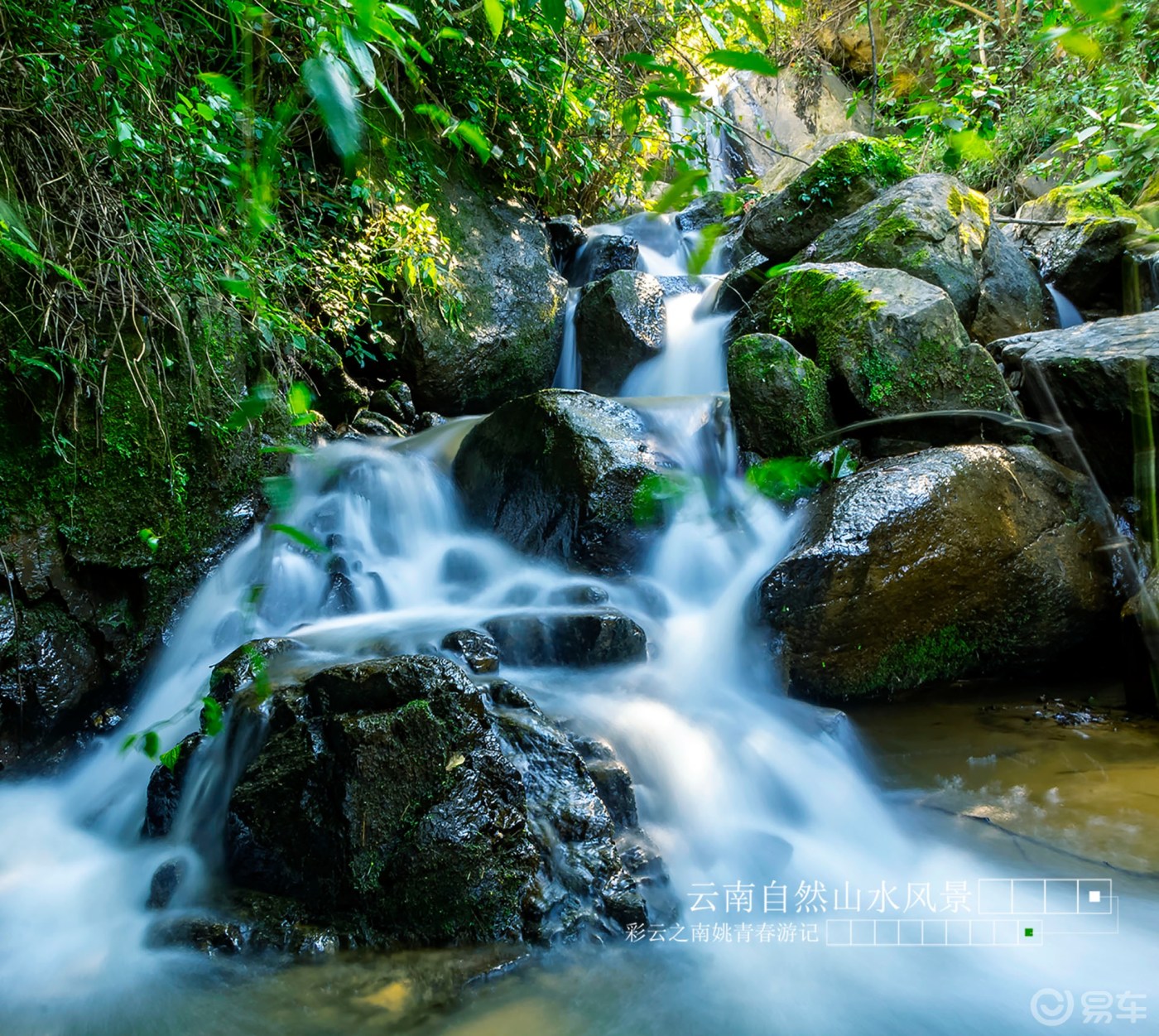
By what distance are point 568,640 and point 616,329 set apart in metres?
4.37

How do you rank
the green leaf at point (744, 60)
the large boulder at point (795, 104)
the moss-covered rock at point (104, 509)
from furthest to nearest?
1. the large boulder at point (795, 104)
2. the moss-covered rock at point (104, 509)
3. the green leaf at point (744, 60)

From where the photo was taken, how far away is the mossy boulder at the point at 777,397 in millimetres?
5039

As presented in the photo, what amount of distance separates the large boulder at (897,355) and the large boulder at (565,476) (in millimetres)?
1326

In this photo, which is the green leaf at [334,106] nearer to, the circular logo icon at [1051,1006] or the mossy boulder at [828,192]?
the circular logo icon at [1051,1006]

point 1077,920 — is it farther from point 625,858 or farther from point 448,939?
point 448,939

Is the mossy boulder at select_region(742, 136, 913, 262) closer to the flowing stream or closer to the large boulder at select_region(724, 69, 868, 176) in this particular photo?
the flowing stream

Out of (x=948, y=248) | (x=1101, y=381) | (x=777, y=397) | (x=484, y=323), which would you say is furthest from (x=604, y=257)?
(x=1101, y=381)

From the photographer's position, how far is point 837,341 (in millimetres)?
5211

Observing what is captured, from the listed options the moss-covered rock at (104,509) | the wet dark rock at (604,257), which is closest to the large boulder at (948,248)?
the wet dark rock at (604,257)

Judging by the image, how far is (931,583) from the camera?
4055 millimetres

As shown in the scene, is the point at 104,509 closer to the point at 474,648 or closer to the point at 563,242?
the point at 474,648

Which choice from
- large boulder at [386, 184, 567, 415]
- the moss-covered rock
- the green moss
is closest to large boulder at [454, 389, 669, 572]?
the green moss

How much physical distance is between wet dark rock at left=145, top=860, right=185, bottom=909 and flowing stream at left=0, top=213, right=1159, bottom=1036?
0.04 metres

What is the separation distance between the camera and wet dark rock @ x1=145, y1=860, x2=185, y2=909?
274cm
